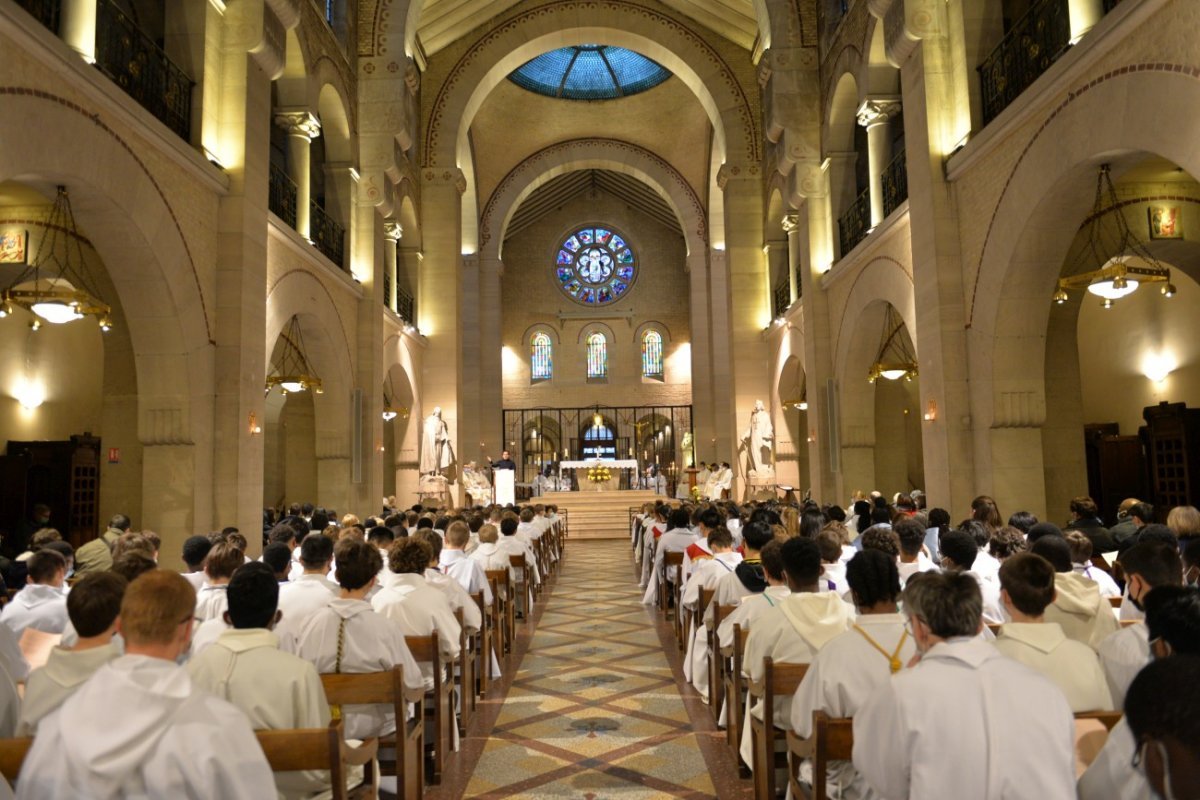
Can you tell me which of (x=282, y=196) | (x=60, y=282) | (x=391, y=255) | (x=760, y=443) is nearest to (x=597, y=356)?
(x=391, y=255)

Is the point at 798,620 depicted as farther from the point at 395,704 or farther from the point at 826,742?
the point at 395,704

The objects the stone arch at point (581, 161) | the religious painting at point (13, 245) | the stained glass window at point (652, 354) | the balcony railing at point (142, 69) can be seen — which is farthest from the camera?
the stained glass window at point (652, 354)

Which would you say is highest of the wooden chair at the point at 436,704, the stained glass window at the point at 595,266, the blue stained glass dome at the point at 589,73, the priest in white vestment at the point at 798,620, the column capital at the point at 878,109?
the blue stained glass dome at the point at 589,73

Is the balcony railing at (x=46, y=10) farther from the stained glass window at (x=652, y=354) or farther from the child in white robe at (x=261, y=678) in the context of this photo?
the stained glass window at (x=652, y=354)

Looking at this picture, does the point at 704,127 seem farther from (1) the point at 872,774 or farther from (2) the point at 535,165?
(1) the point at 872,774

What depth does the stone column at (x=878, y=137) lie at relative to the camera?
1416 centimetres

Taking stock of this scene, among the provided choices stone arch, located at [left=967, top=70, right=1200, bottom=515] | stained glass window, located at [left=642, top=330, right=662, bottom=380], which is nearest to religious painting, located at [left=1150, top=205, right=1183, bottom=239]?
stone arch, located at [left=967, top=70, right=1200, bottom=515]

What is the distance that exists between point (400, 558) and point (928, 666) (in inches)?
140

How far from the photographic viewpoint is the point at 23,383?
13.7 metres

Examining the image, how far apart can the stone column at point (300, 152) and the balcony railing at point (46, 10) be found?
6066 millimetres

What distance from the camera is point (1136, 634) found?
3.09m

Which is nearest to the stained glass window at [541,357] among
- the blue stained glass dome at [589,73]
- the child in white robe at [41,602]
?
the blue stained glass dome at [589,73]

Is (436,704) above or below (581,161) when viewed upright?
below

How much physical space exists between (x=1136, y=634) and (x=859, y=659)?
3.06 feet
